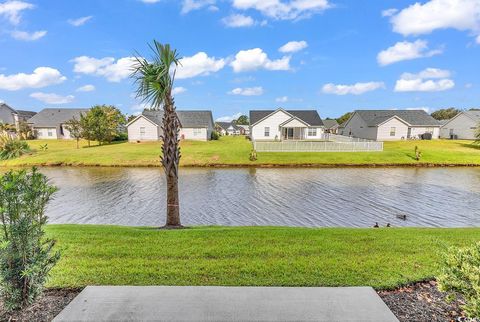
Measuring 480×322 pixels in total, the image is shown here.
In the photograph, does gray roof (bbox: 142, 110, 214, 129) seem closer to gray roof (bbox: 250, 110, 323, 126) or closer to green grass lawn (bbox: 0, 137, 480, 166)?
gray roof (bbox: 250, 110, 323, 126)

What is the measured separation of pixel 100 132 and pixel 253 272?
158 ft

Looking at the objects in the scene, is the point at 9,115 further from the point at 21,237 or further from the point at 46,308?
the point at 46,308

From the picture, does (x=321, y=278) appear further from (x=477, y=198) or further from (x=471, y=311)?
(x=477, y=198)

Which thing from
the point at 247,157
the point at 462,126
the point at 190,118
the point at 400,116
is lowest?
the point at 247,157

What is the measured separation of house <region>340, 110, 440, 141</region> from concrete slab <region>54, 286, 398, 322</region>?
171 feet

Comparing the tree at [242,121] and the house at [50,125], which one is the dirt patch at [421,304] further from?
the tree at [242,121]

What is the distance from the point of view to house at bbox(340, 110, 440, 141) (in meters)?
50.3

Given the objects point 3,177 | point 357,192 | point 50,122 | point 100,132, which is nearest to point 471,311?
point 3,177

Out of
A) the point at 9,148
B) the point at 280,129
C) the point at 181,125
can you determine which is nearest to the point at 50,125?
the point at 181,125

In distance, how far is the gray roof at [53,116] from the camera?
186 feet

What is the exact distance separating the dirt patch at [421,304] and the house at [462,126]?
218 ft

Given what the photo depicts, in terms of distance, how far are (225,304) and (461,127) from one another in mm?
70330

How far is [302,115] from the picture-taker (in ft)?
176

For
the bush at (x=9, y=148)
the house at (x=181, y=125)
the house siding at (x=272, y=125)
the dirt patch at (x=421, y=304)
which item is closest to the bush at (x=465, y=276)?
the dirt patch at (x=421, y=304)
